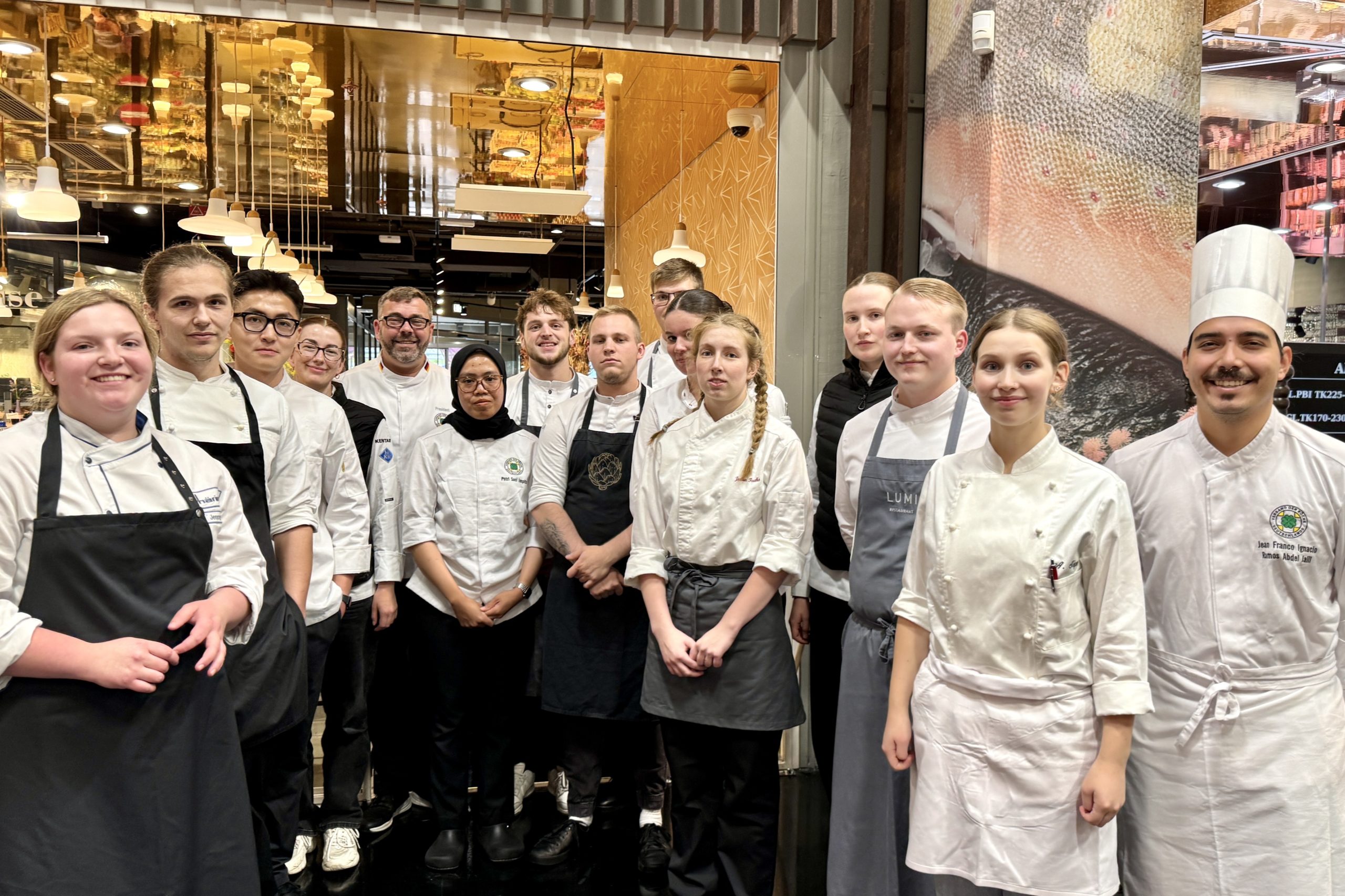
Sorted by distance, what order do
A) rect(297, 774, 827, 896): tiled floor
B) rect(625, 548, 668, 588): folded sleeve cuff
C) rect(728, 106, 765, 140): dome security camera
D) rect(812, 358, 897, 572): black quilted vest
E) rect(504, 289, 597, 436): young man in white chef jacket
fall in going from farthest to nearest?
rect(728, 106, 765, 140): dome security camera
rect(504, 289, 597, 436): young man in white chef jacket
rect(297, 774, 827, 896): tiled floor
rect(812, 358, 897, 572): black quilted vest
rect(625, 548, 668, 588): folded sleeve cuff

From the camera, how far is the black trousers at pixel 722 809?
243 centimetres

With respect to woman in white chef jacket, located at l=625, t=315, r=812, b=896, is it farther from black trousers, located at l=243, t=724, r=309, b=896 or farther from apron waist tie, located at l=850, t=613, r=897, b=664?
black trousers, located at l=243, t=724, r=309, b=896

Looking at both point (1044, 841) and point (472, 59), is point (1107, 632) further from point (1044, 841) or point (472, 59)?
point (472, 59)

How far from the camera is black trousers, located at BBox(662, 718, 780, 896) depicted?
243cm

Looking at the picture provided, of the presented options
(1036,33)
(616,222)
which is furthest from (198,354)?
(616,222)

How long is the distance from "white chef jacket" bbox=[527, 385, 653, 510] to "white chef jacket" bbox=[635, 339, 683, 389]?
55cm

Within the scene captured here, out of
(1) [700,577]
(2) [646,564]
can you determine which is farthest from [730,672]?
(2) [646,564]

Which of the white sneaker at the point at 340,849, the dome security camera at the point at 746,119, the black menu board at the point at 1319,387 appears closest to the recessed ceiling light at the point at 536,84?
the dome security camera at the point at 746,119

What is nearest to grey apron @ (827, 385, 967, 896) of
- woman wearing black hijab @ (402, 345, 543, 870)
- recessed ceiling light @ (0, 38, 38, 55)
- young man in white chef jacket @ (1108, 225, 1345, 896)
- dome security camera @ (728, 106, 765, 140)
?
young man in white chef jacket @ (1108, 225, 1345, 896)

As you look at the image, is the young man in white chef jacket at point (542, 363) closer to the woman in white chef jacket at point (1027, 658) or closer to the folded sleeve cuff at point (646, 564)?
the folded sleeve cuff at point (646, 564)

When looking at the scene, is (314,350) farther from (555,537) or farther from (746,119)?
(746,119)

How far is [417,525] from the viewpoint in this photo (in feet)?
9.71

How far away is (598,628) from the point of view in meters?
2.85

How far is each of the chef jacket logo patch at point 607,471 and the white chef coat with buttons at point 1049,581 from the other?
1.26 meters
